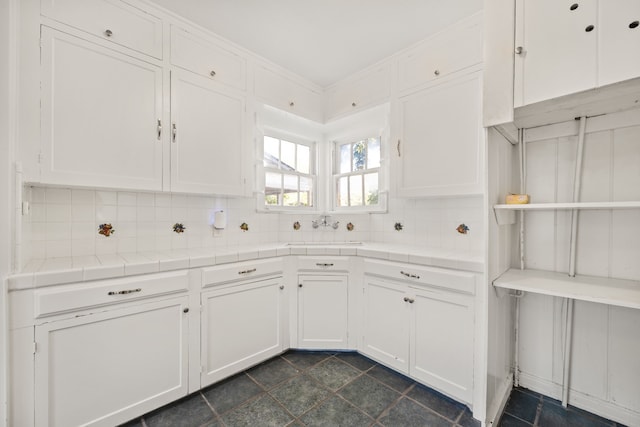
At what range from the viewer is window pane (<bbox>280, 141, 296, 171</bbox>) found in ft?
9.55

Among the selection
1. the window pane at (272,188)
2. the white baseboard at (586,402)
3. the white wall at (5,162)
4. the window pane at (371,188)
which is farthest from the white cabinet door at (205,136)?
the white baseboard at (586,402)

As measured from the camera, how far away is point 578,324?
1.65m

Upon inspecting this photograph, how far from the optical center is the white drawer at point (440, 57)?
72.6 inches

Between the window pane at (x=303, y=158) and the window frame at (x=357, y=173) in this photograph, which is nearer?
the window frame at (x=357, y=173)

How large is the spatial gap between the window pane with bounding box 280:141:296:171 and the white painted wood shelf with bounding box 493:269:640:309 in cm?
213

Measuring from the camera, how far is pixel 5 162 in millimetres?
1219

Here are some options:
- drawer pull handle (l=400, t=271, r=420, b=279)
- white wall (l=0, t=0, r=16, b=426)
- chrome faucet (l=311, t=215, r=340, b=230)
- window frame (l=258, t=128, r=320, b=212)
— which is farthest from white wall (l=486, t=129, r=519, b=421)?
white wall (l=0, t=0, r=16, b=426)

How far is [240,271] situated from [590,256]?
7.15 ft

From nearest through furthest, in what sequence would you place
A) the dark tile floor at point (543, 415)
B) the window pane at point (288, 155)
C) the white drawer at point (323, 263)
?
the dark tile floor at point (543, 415) < the white drawer at point (323, 263) < the window pane at point (288, 155)

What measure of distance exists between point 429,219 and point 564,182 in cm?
90

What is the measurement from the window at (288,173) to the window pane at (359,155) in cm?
49

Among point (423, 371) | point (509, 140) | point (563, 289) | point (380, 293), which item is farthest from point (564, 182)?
point (423, 371)

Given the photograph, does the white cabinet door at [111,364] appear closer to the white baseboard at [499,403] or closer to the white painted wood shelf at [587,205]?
the white baseboard at [499,403]

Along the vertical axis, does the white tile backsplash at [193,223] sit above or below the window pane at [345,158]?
below
